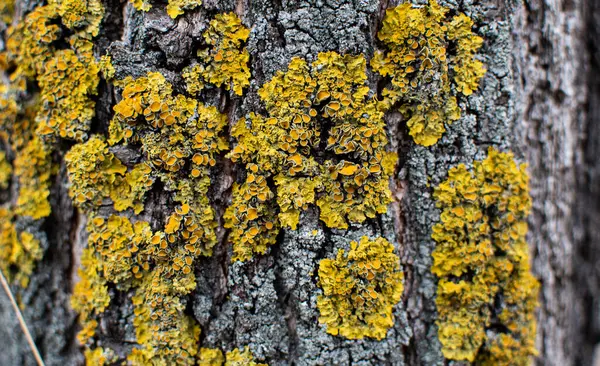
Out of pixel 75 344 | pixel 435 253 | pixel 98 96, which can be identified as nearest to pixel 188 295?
pixel 75 344

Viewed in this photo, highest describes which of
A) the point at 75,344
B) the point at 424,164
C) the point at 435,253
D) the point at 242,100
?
the point at 242,100

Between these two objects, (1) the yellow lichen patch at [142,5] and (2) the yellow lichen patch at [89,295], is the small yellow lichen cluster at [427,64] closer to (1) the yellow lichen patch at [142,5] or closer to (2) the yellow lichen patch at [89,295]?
(1) the yellow lichen patch at [142,5]

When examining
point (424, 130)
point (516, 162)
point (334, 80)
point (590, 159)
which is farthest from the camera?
point (590, 159)

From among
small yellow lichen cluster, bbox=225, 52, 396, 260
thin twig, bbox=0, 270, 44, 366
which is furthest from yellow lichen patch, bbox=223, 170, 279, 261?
thin twig, bbox=0, 270, 44, 366

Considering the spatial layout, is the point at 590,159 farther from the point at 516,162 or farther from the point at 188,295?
the point at 188,295

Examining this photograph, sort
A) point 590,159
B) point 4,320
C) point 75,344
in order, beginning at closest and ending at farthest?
1. point 75,344
2. point 4,320
3. point 590,159

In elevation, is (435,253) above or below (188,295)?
above

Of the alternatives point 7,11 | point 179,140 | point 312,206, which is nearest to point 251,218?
point 312,206
